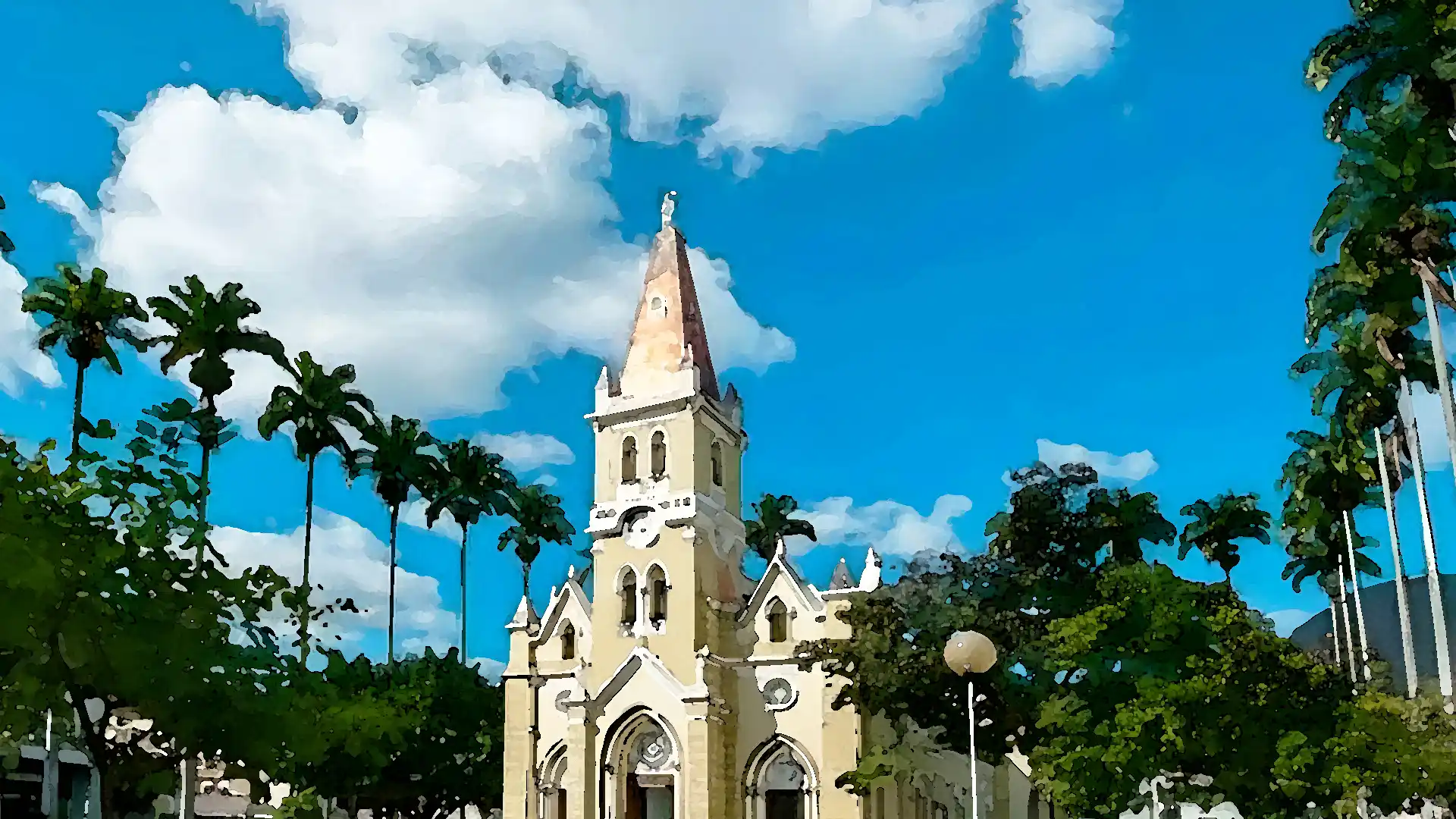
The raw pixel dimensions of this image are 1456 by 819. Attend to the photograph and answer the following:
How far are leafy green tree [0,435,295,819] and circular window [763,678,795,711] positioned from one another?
22.7 m

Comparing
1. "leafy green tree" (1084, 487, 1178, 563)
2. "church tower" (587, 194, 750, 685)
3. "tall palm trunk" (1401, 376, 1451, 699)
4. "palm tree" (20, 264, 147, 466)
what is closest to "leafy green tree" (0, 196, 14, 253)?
"palm tree" (20, 264, 147, 466)

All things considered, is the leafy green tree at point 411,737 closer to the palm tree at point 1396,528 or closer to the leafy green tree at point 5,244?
the leafy green tree at point 5,244

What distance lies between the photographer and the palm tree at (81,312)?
36.8 metres

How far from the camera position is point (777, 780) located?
42.2 metres

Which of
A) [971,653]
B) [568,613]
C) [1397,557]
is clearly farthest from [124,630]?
[1397,557]

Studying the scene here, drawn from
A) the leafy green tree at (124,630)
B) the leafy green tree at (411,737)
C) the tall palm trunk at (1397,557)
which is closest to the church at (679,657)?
the leafy green tree at (411,737)

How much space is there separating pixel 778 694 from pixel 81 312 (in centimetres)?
2504

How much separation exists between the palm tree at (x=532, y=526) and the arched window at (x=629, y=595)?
1349 centimetres

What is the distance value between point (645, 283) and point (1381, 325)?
84.4ft

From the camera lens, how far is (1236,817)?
59.7 m

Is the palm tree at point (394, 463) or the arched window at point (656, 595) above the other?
the palm tree at point (394, 463)

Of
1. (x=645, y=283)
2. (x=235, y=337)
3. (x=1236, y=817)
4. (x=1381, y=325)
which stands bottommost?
(x=1236, y=817)

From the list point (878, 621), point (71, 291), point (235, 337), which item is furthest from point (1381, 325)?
point (71, 291)

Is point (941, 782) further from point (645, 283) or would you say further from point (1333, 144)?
point (1333, 144)
